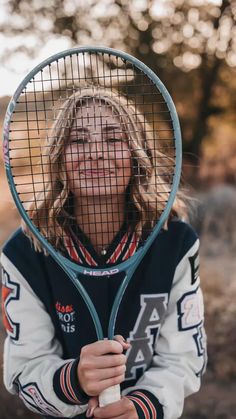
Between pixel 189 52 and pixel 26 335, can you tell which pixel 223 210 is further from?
pixel 26 335

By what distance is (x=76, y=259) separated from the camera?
2.00 m

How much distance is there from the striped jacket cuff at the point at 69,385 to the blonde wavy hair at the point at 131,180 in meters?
0.38

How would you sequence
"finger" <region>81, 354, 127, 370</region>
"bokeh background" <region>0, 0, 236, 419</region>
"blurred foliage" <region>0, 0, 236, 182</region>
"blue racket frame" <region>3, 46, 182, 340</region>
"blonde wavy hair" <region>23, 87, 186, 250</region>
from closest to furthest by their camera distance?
"finger" <region>81, 354, 127, 370</region>
"blue racket frame" <region>3, 46, 182, 340</region>
"blonde wavy hair" <region>23, 87, 186, 250</region>
"bokeh background" <region>0, 0, 236, 419</region>
"blurred foliage" <region>0, 0, 236, 182</region>

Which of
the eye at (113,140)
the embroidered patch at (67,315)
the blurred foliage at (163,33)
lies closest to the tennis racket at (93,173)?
the eye at (113,140)

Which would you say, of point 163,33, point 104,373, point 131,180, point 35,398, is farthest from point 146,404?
point 163,33

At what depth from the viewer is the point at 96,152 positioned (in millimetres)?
1856

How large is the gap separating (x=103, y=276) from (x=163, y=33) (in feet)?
22.0

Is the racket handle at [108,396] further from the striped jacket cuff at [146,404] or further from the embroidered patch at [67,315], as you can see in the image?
the embroidered patch at [67,315]

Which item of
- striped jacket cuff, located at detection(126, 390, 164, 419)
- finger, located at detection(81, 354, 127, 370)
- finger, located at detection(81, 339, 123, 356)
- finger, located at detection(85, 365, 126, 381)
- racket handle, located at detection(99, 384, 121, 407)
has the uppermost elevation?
finger, located at detection(81, 339, 123, 356)

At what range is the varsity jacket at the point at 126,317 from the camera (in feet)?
6.36

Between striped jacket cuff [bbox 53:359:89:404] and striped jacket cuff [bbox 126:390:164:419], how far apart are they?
5.7 inches

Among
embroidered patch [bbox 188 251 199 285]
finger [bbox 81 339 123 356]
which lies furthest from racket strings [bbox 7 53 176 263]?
finger [bbox 81 339 123 356]

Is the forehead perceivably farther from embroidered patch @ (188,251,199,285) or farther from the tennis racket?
embroidered patch @ (188,251,199,285)

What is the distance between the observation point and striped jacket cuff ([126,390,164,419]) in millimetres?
1807
